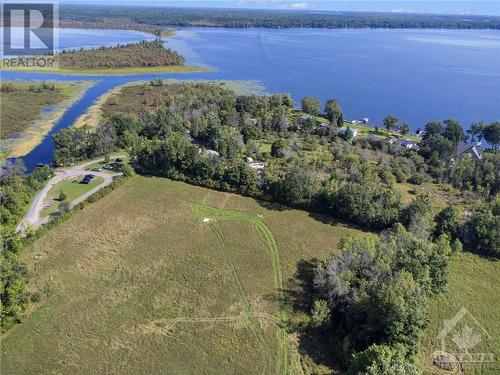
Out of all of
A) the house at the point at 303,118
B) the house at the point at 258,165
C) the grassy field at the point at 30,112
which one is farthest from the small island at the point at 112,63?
the house at the point at 258,165

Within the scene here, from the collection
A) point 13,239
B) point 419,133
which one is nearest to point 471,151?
point 419,133

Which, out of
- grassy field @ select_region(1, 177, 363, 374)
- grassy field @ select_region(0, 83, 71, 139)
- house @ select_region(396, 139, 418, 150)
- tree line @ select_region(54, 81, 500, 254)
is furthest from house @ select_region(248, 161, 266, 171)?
grassy field @ select_region(0, 83, 71, 139)

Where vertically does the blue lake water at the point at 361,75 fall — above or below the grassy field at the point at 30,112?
above

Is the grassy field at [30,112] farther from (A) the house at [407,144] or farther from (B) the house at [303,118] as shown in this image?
(A) the house at [407,144]

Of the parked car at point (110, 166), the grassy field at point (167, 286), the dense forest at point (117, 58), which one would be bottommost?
the grassy field at point (167, 286)

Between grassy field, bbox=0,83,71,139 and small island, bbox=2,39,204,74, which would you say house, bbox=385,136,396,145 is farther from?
small island, bbox=2,39,204,74

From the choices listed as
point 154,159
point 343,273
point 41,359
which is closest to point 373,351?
point 343,273
